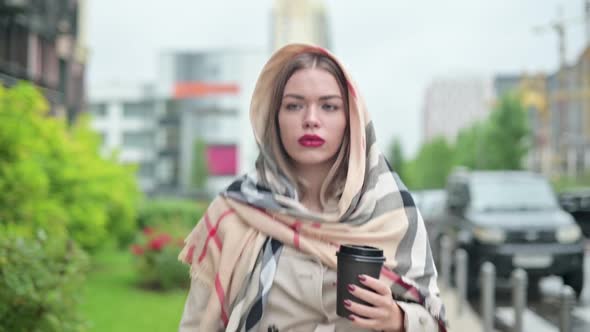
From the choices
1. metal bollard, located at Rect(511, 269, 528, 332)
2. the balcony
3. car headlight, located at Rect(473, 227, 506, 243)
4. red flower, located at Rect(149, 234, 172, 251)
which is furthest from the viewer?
the balcony

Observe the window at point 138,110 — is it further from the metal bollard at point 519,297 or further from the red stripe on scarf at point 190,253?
the red stripe on scarf at point 190,253

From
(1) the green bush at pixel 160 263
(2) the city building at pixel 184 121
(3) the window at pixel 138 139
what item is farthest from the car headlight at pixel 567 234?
(3) the window at pixel 138 139

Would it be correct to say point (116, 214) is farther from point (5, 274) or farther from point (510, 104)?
point (510, 104)

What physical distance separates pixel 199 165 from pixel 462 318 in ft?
214

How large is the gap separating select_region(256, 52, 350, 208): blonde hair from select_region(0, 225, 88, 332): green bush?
191 cm

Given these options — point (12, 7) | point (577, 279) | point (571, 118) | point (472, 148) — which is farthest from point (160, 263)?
point (571, 118)

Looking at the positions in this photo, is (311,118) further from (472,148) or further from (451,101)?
(451,101)

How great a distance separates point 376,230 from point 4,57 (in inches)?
825

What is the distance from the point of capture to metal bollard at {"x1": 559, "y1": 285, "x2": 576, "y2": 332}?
14.6ft

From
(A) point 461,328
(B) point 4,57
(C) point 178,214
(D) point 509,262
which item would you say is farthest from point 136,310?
(B) point 4,57

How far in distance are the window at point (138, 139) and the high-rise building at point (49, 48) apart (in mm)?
45478

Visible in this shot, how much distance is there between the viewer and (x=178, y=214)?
18188mm

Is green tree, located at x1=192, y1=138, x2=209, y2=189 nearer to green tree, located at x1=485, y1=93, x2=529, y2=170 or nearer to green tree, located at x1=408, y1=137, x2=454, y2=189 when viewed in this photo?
green tree, located at x1=408, y1=137, x2=454, y2=189

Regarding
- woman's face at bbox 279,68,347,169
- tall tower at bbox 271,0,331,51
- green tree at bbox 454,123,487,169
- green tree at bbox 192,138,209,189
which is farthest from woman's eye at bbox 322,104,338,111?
tall tower at bbox 271,0,331,51
